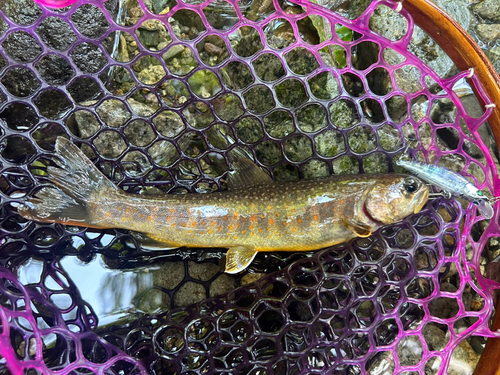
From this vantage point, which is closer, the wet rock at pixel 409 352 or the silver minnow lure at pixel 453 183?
the silver minnow lure at pixel 453 183

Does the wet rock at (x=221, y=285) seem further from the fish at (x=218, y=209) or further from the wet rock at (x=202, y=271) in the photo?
the fish at (x=218, y=209)

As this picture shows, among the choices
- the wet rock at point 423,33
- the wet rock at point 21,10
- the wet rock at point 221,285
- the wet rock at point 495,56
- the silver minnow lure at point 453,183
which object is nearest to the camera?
the silver minnow lure at point 453,183

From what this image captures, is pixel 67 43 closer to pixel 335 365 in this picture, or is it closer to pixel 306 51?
pixel 306 51

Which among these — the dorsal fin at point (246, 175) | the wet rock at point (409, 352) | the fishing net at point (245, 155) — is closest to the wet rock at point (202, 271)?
the fishing net at point (245, 155)

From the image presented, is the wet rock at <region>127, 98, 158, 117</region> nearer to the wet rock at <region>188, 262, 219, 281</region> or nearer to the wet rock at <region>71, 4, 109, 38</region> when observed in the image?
the wet rock at <region>71, 4, 109, 38</region>

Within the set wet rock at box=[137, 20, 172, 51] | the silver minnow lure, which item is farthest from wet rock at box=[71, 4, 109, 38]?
the silver minnow lure

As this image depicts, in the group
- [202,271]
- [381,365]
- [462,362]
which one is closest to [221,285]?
[202,271]
